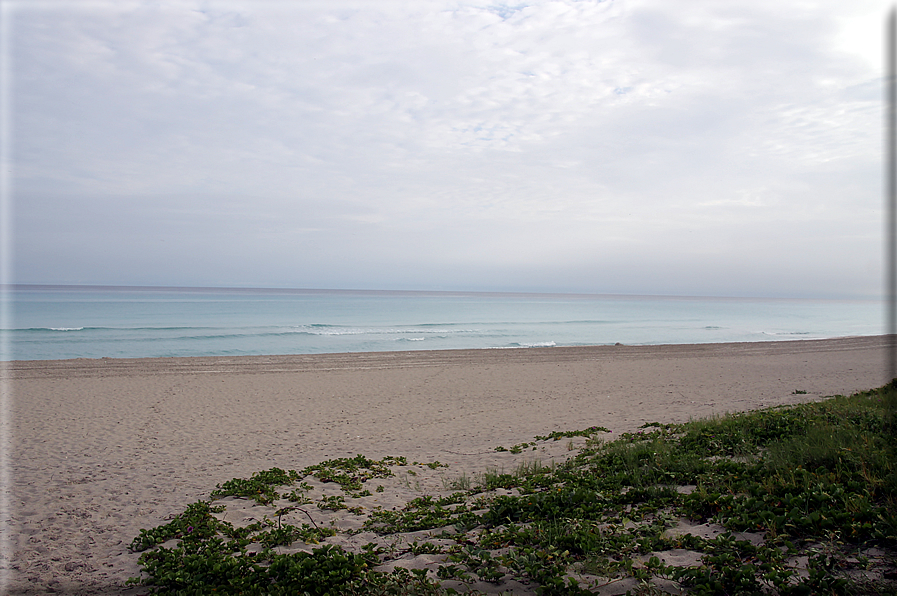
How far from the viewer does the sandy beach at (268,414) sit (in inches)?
216

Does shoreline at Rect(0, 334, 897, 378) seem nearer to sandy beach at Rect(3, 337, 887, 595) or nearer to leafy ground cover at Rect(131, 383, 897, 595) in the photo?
sandy beach at Rect(3, 337, 887, 595)

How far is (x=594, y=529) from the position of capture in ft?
13.1

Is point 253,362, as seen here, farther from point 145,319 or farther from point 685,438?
point 145,319

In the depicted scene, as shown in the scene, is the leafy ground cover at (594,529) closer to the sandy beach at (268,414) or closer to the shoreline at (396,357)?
the sandy beach at (268,414)

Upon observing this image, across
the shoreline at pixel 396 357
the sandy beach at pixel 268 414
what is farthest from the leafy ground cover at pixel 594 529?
the shoreline at pixel 396 357

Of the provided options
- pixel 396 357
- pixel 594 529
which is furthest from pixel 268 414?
pixel 396 357

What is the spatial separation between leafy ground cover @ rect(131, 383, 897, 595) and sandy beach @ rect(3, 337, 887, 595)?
87 cm

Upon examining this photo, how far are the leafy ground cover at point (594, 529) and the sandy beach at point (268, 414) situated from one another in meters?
0.87

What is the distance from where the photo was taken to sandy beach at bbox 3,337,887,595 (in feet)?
18.0

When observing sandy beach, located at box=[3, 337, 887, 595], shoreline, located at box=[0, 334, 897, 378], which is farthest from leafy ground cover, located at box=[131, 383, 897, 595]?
shoreline, located at box=[0, 334, 897, 378]

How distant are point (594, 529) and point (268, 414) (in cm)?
954

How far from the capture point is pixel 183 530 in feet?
15.6

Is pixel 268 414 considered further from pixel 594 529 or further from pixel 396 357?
pixel 396 357

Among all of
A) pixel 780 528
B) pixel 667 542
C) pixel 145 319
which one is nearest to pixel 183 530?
pixel 667 542
